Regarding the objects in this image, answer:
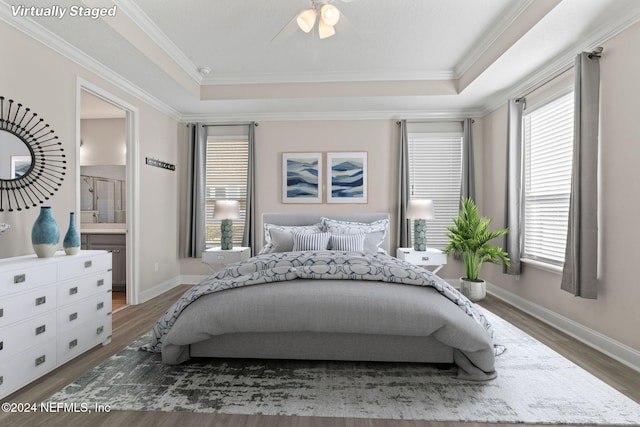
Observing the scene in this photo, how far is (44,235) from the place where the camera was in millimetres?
2514

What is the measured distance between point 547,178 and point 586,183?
2.55 feet

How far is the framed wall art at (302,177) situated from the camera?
5215 mm

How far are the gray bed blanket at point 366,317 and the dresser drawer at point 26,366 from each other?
0.62 meters

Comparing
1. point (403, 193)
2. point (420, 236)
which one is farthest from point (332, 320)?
point (403, 193)

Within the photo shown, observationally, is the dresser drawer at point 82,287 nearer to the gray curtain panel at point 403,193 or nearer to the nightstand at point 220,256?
the nightstand at point 220,256

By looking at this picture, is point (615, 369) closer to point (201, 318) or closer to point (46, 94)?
point (201, 318)

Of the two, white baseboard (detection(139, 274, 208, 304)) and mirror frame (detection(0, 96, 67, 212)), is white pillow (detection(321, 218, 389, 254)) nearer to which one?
white baseboard (detection(139, 274, 208, 304))

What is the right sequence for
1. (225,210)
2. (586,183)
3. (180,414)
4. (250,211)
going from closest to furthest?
(180,414) < (586,183) < (225,210) < (250,211)

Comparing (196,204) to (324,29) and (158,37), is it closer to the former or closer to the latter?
(158,37)

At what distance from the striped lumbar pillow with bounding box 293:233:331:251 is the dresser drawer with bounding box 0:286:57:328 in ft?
7.35

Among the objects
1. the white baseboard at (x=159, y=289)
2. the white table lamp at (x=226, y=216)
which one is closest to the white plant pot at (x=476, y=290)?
the white table lamp at (x=226, y=216)

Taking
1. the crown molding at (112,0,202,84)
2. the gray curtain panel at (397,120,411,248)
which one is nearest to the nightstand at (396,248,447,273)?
the gray curtain panel at (397,120,411,248)

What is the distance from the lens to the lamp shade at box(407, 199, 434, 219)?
4637 millimetres

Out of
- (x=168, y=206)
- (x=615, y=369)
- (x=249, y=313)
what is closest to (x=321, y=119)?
(x=168, y=206)
